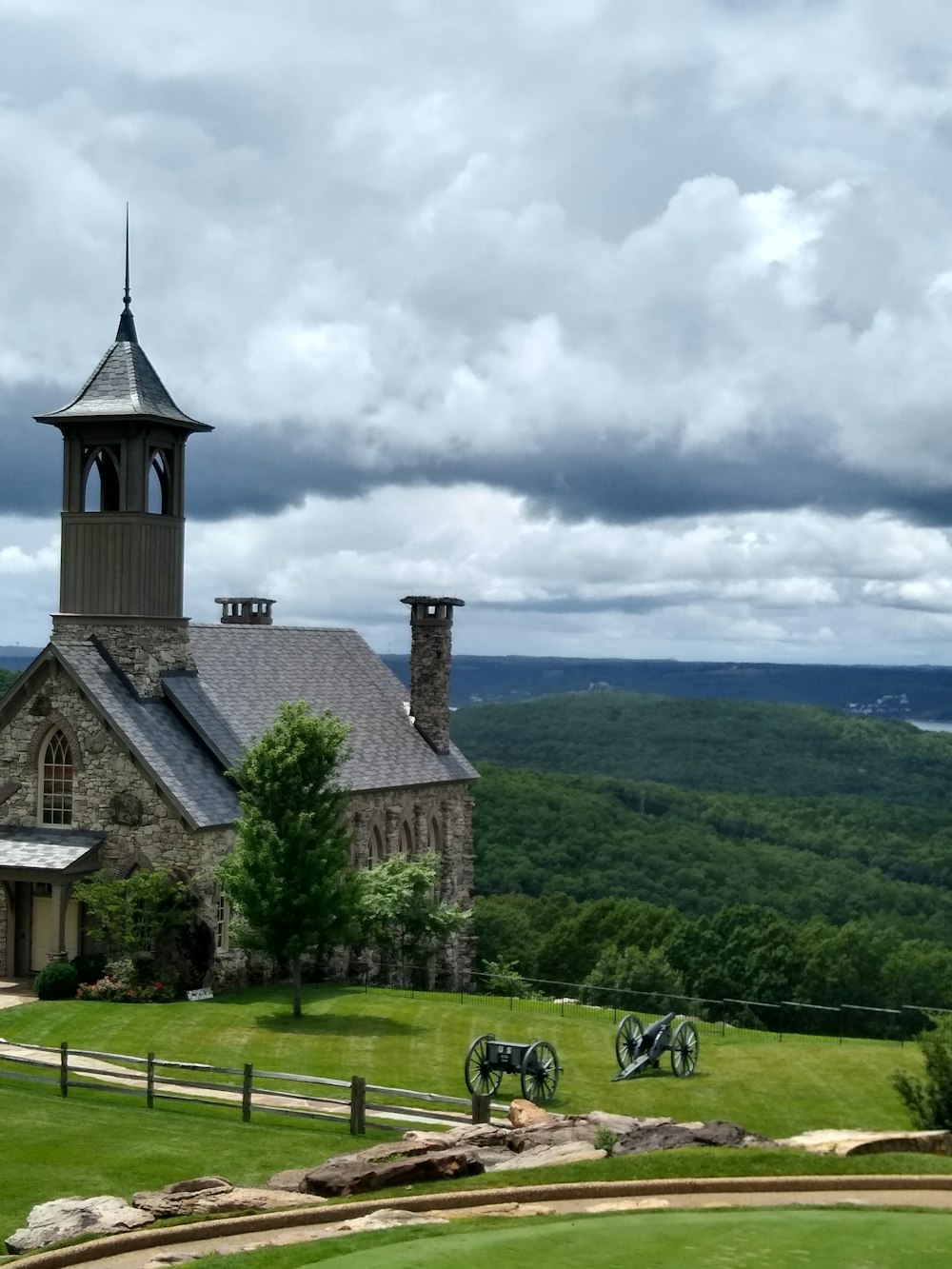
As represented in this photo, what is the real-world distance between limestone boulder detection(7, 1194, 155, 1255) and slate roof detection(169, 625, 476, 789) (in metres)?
23.9

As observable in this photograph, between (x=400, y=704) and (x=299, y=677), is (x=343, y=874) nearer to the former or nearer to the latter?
(x=299, y=677)

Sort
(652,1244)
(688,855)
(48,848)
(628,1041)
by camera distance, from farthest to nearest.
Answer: (688,855) < (48,848) < (628,1041) < (652,1244)

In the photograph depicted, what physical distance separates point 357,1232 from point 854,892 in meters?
103

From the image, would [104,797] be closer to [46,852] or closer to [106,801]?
[106,801]

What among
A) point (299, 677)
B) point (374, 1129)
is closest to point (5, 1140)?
point (374, 1129)

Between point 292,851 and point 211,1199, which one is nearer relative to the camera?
point 211,1199

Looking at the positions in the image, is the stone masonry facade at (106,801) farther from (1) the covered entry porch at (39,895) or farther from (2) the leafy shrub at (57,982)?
(2) the leafy shrub at (57,982)

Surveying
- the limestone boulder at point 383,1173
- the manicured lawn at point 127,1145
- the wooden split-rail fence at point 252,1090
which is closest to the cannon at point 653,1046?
the wooden split-rail fence at point 252,1090

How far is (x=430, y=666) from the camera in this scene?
5538cm

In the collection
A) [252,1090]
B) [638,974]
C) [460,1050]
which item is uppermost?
[252,1090]

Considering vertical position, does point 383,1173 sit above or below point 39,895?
below

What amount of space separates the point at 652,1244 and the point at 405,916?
2960 cm

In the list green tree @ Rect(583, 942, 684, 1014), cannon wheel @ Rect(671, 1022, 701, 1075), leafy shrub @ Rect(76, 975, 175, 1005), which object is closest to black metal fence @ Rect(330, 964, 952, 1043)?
green tree @ Rect(583, 942, 684, 1014)

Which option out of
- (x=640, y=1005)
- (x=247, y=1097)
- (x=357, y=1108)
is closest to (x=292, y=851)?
(x=247, y=1097)
